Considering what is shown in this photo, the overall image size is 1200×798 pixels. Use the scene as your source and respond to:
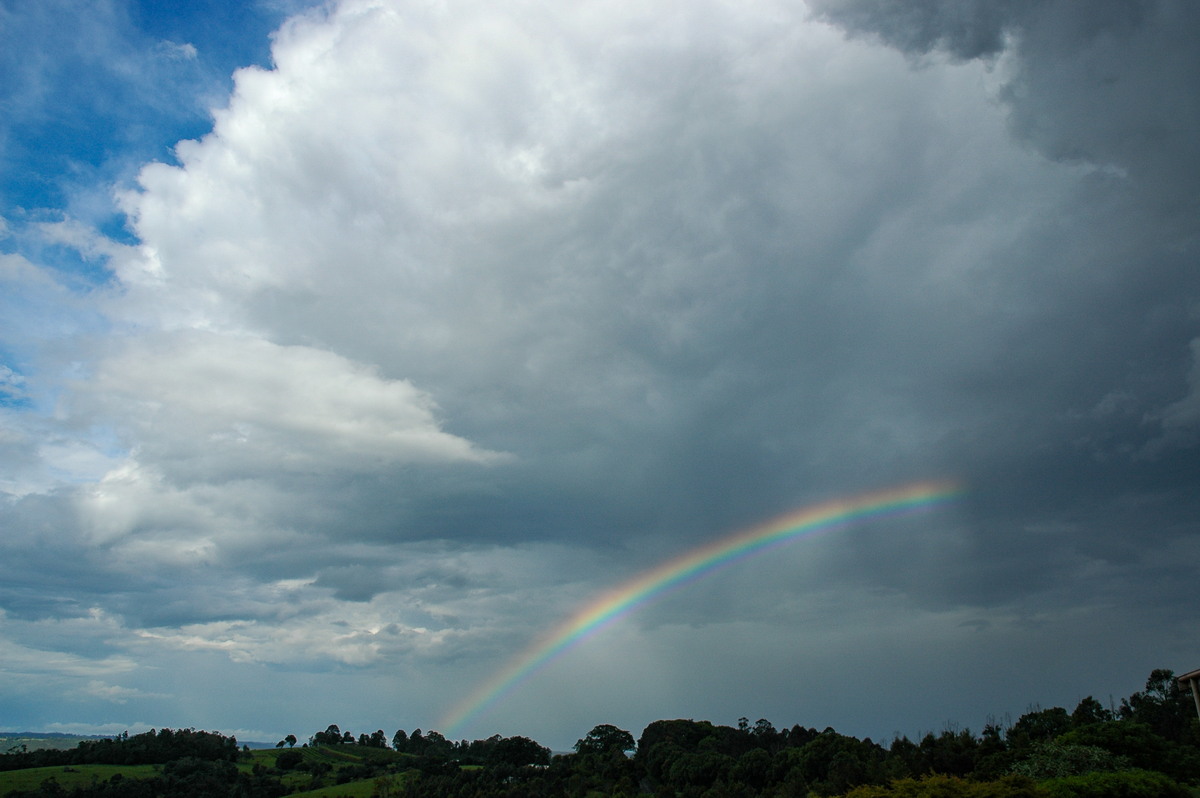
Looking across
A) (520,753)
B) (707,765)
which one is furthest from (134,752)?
(707,765)

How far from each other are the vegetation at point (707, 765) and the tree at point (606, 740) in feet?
1.10

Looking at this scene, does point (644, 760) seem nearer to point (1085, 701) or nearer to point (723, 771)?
point (723, 771)

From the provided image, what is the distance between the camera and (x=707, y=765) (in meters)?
89.0

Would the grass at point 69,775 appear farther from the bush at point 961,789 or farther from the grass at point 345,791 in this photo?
the bush at point 961,789

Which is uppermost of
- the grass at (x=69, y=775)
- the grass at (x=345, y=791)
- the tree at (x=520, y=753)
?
the tree at (x=520, y=753)

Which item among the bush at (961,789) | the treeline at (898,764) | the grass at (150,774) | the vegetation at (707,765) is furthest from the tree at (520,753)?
the bush at (961,789)

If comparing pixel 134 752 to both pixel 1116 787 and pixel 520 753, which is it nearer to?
pixel 520 753

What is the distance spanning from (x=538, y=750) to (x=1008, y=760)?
11557 cm

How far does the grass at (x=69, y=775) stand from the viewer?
14150 cm

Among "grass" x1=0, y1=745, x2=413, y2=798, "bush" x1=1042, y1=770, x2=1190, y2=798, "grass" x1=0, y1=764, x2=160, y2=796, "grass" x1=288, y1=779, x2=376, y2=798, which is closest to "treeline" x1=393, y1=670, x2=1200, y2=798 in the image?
"bush" x1=1042, y1=770, x2=1190, y2=798

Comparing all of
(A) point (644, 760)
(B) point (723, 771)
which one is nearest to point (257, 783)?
(A) point (644, 760)

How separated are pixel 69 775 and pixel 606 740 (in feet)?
340

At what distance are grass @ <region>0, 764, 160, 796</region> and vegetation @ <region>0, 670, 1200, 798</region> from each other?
19.1 inches

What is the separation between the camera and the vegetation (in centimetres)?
4306
